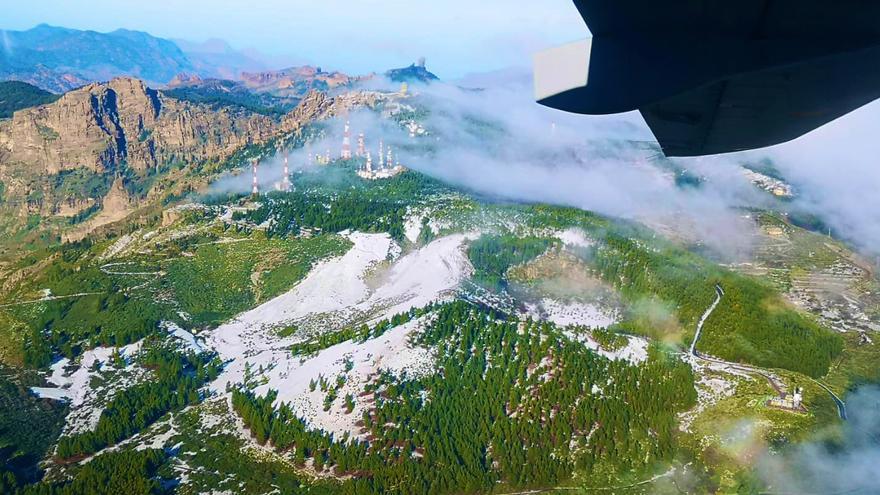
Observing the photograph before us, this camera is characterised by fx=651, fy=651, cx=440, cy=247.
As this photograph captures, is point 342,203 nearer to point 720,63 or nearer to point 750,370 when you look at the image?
point 750,370

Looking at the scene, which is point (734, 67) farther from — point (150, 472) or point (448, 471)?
point (150, 472)

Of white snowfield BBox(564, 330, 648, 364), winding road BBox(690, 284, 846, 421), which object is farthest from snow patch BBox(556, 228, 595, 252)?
white snowfield BBox(564, 330, 648, 364)

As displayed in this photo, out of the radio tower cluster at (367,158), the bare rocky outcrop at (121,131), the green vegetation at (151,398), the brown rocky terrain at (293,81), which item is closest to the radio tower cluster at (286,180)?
the radio tower cluster at (367,158)

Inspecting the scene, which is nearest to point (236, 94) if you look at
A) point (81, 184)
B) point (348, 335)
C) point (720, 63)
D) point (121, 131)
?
point (121, 131)

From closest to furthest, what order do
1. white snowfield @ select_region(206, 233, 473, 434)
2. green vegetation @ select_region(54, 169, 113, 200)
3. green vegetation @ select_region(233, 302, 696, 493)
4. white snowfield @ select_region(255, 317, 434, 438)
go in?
green vegetation @ select_region(233, 302, 696, 493), white snowfield @ select_region(255, 317, 434, 438), white snowfield @ select_region(206, 233, 473, 434), green vegetation @ select_region(54, 169, 113, 200)

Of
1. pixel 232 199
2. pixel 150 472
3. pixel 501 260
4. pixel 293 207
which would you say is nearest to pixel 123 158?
pixel 232 199

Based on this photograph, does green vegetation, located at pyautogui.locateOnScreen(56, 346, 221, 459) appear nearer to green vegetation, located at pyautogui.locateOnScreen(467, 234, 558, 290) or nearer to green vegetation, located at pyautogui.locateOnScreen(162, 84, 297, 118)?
green vegetation, located at pyautogui.locateOnScreen(467, 234, 558, 290)
